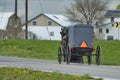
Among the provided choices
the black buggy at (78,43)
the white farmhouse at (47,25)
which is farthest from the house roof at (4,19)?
the black buggy at (78,43)

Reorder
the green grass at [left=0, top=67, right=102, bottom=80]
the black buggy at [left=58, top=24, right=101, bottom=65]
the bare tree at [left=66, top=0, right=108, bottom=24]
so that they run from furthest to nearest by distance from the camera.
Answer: the bare tree at [left=66, top=0, right=108, bottom=24] < the black buggy at [left=58, top=24, right=101, bottom=65] < the green grass at [left=0, top=67, right=102, bottom=80]

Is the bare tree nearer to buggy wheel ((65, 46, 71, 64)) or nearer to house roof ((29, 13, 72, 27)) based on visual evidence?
house roof ((29, 13, 72, 27))

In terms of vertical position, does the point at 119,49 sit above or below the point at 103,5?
below

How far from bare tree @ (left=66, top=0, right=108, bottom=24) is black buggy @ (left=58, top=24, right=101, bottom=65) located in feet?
271

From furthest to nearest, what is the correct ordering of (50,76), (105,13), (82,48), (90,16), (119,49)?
(105,13) → (90,16) → (119,49) → (82,48) → (50,76)

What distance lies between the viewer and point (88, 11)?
364 ft

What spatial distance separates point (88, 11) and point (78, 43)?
84.6 meters

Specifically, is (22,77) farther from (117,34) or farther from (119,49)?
(117,34)

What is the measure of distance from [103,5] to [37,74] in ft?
323

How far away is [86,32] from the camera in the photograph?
2667 centimetres

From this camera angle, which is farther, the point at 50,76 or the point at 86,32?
the point at 86,32

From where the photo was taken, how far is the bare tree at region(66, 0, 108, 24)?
109875 mm

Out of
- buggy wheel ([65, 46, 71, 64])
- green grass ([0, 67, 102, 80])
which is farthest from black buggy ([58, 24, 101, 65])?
green grass ([0, 67, 102, 80])

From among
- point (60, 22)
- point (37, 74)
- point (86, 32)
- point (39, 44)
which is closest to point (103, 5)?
point (60, 22)
